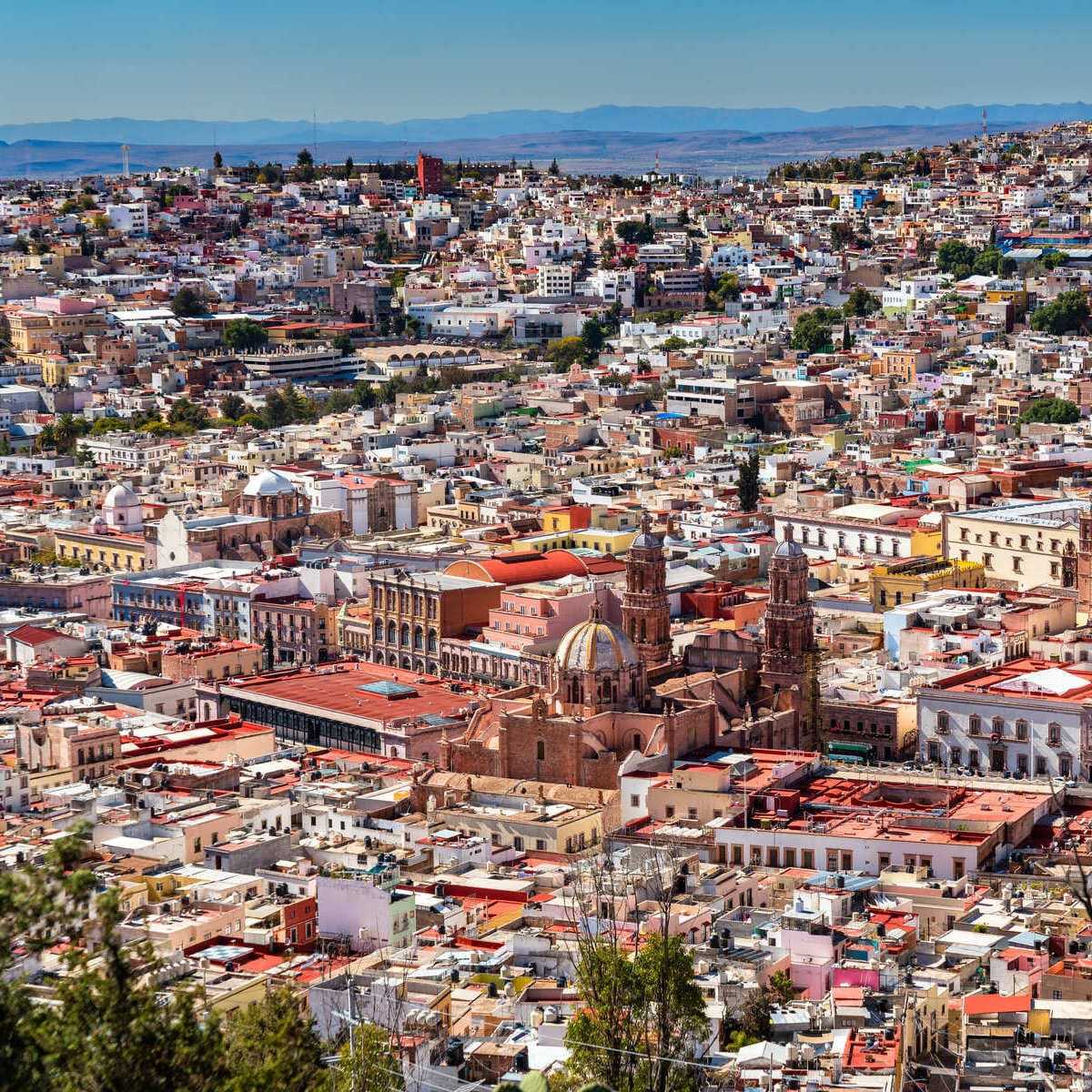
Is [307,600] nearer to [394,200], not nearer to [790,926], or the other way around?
[790,926]

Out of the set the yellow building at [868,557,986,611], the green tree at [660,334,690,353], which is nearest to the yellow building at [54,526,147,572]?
the yellow building at [868,557,986,611]

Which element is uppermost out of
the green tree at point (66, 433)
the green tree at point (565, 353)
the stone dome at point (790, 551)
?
the stone dome at point (790, 551)

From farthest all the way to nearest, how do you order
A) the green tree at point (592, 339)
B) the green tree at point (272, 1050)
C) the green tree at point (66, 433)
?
the green tree at point (592, 339)
the green tree at point (66, 433)
the green tree at point (272, 1050)

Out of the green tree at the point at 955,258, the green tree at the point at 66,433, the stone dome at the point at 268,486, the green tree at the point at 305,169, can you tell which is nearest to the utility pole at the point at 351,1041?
the stone dome at the point at 268,486

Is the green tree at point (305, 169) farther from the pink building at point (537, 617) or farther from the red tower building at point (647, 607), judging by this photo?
the red tower building at point (647, 607)

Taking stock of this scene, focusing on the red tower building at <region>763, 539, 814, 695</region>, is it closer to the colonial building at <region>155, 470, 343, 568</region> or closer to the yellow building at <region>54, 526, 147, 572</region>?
the colonial building at <region>155, 470, 343, 568</region>

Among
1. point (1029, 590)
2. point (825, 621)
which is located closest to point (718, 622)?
point (825, 621)

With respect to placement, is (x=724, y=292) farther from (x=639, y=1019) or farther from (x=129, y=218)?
(x=639, y=1019)
